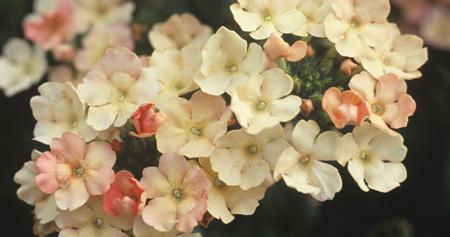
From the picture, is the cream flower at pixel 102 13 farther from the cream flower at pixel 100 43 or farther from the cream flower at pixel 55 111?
the cream flower at pixel 55 111

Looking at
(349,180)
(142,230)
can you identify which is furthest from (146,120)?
(349,180)

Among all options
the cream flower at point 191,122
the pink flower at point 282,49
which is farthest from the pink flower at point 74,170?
the pink flower at point 282,49

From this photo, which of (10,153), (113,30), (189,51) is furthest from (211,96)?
(10,153)

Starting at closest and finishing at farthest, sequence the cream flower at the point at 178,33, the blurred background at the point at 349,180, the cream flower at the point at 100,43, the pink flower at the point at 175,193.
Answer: the pink flower at the point at 175,193, the cream flower at the point at 178,33, the cream flower at the point at 100,43, the blurred background at the point at 349,180

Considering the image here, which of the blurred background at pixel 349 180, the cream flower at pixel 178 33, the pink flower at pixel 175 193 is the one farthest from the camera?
the blurred background at pixel 349 180

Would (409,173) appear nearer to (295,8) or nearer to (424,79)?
(424,79)

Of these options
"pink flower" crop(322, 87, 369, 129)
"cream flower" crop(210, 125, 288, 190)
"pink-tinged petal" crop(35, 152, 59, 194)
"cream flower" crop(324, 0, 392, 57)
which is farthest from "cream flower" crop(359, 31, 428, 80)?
"pink-tinged petal" crop(35, 152, 59, 194)

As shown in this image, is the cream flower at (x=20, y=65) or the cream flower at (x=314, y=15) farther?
the cream flower at (x=20, y=65)

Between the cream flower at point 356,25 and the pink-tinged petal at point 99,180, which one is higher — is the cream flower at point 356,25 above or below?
above
